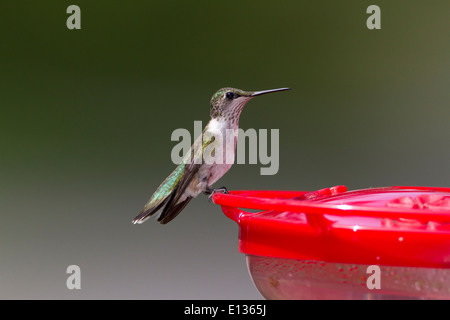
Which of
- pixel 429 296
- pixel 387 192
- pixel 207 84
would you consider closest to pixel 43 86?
pixel 207 84

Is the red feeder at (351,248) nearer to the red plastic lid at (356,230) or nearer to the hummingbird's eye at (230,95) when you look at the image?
the red plastic lid at (356,230)

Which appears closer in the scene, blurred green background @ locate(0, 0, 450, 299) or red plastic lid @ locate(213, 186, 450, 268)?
red plastic lid @ locate(213, 186, 450, 268)

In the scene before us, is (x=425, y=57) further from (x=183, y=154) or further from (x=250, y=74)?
(x=183, y=154)

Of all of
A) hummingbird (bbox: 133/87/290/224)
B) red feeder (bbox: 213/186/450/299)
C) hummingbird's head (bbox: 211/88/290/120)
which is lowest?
red feeder (bbox: 213/186/450/299)

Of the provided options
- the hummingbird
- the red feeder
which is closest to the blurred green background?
the hummingbird

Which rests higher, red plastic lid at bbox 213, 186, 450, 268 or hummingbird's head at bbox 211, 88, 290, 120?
hummingbird's head at bbox 211, 88, 290, 120

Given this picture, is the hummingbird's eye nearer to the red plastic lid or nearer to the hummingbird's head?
the hummingbird's head

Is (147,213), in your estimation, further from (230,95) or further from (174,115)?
(174,115)

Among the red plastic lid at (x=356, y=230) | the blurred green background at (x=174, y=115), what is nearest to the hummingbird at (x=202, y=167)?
the red plastic lid at (x=356, y=230)
